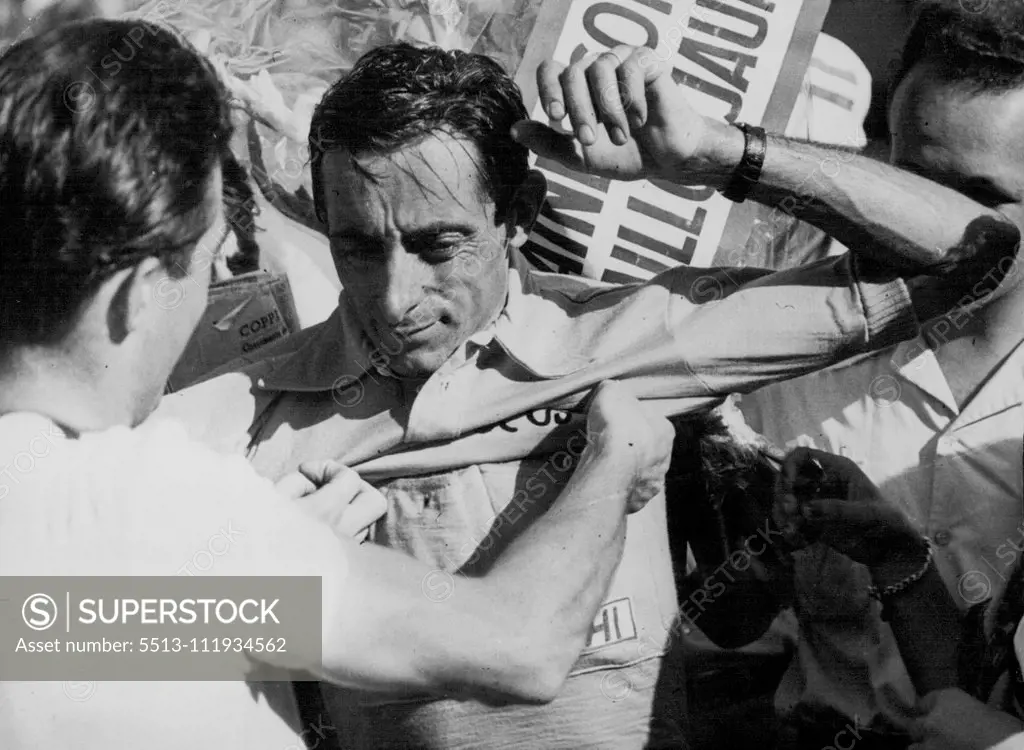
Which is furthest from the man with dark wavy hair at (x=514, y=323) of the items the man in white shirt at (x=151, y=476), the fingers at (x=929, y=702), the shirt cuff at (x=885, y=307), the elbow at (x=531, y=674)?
the fingers at (x=929, y=702)

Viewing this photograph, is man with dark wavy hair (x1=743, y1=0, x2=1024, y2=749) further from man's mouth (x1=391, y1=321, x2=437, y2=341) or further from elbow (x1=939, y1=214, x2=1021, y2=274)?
man's mouth (x1=391, y1=321, x2=437, y2=341)

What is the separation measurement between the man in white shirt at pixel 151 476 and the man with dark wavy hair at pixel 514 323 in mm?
159

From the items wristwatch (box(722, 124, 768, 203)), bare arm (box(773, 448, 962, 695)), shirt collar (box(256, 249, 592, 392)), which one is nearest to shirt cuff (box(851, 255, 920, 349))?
wristwatch (box(722, 124, 768, 203))

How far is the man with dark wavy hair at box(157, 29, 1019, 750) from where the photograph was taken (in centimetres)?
155

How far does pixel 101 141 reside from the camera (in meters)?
1.41

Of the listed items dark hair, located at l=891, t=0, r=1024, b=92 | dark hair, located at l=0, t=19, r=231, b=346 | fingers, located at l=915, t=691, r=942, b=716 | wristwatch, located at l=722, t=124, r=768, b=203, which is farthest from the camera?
dark hair, located at l=891, t=0, r=1024, b=92

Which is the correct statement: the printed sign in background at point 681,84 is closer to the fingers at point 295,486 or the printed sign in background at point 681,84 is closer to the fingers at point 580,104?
the fingers at point 580,104

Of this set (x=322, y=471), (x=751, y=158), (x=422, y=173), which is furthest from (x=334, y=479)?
(x=751, y=158)

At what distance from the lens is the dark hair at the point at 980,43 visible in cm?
176

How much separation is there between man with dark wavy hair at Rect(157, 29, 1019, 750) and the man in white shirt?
16 centimetres

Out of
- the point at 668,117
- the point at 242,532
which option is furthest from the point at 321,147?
the point at 242,532

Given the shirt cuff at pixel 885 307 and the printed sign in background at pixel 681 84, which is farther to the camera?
the printed sign in background at pixel 681 84

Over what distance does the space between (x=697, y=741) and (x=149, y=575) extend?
90 cm

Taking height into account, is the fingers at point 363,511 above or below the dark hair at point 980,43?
below
